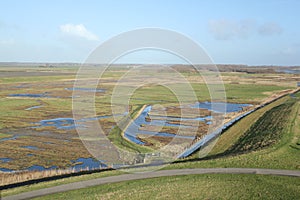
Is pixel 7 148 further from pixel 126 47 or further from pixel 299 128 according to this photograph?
pixel 299 128

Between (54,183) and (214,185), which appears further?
(54,183)

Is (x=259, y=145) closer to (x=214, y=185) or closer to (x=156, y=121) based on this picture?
(x=214, y=185)

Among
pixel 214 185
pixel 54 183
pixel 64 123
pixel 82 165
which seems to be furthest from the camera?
pixel 64 123

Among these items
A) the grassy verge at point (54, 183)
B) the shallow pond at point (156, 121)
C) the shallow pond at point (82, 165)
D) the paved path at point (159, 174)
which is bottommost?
the shallow pond at point (82, 165)

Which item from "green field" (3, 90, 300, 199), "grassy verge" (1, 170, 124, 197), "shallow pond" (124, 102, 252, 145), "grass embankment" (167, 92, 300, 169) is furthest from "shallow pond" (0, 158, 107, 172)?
"grass embankment" (167, 92, 300, 169)

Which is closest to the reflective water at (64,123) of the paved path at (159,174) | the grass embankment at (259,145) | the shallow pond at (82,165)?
the shallow pond at (82,165)

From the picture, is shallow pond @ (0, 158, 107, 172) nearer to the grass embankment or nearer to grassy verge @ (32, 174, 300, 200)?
the grass embankment

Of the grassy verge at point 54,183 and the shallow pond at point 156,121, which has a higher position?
the grassy verge at point 54,183

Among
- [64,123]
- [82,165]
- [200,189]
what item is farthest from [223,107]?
[200,189]

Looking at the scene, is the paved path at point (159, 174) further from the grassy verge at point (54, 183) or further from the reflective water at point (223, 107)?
the reflective water at point (223, 107)

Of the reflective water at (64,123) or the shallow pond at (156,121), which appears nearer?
the shallow pond at (156,121)
